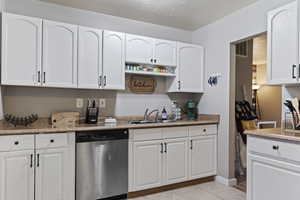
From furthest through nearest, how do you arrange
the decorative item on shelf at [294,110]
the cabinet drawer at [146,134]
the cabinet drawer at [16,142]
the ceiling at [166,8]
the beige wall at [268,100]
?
the beige wall at [268,100]
the ceiling at [166,8]
the cabinet drawer at [146,134]
the decorative item on shelf at [294,110]
the cabinet drawer at [16,142]

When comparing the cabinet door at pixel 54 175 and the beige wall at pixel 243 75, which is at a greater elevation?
the beige wall at pixel 243 75

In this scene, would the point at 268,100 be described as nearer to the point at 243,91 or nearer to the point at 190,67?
the point at 243,91

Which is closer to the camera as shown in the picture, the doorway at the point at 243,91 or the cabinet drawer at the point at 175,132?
the cabinet drawer at the point at 175,132

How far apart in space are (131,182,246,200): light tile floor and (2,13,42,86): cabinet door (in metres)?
2.05

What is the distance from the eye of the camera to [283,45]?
2043 millimetres

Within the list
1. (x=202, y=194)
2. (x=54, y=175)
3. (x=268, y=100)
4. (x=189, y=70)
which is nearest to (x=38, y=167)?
(x=54, y=175)

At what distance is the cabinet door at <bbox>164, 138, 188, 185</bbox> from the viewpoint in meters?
2.78

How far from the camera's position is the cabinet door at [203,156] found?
298 cm

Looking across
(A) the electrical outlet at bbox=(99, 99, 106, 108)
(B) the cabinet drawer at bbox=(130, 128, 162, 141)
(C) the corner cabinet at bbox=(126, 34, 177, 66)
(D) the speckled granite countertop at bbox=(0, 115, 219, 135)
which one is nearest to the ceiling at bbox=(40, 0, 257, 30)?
(C) the corner cabinet at bbox=(126, 34, 177, 66)

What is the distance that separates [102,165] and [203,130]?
158 centimetres

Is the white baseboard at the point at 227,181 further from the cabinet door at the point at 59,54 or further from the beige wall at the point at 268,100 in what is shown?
the beige wall at the point at 268,100

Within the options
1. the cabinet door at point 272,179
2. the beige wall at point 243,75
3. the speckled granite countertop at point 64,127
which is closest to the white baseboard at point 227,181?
the speckled granite countertop at point 64,127

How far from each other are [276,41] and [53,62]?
2.52 meters

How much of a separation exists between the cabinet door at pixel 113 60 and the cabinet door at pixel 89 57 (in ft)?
0.26
